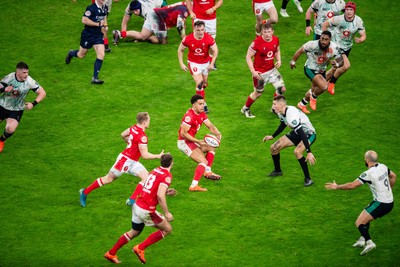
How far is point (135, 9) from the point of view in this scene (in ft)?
76.8

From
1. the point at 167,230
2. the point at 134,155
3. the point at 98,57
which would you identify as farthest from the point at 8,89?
the point at 167,230

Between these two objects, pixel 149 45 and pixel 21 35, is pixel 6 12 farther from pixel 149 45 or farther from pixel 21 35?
pixel 149 45

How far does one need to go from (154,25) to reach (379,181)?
1201cm

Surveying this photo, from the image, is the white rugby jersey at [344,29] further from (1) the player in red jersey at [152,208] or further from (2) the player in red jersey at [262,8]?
(1) the player in red jersey at [152,208]

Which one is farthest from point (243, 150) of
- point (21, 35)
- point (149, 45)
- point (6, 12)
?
point (6, 12)

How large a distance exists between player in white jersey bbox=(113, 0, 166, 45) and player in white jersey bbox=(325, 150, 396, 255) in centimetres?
1193

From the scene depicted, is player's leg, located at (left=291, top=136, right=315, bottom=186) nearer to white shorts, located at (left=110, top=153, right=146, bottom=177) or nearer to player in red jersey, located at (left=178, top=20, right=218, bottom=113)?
white shorts, located at (left=110, top=153, right=146, bottom=177)

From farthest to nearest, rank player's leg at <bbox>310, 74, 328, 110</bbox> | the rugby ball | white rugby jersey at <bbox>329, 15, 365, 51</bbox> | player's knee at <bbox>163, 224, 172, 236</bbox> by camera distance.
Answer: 1. white rugby jersey at <bbox>329, 15, 365, 51</bbox>
2. player's leg at <bbox>310, 74, 328, 110</bbox>
3. the rugby ball
4. player's knee at <bbox>163, 224, 172, 236</bbox>

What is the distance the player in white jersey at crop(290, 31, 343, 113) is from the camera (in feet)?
61.3

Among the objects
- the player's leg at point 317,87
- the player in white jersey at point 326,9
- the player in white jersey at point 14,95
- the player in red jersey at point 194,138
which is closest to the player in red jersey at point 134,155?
the player in red jersey at point 194,138

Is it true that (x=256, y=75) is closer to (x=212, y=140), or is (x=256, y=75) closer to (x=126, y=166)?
(x=212, y=140)

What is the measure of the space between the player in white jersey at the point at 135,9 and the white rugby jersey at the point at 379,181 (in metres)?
12.1

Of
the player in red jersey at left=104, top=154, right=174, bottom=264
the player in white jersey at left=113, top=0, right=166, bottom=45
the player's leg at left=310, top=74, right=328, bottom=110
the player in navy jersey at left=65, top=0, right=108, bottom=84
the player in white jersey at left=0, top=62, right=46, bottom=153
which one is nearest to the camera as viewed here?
the player in red jersey at left=104, top=154, right=174, bottom=264

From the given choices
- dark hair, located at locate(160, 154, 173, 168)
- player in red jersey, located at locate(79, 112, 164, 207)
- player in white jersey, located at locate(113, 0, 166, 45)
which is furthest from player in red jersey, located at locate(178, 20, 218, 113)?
dark hair, located at locate(160, 154, 173, 168)
